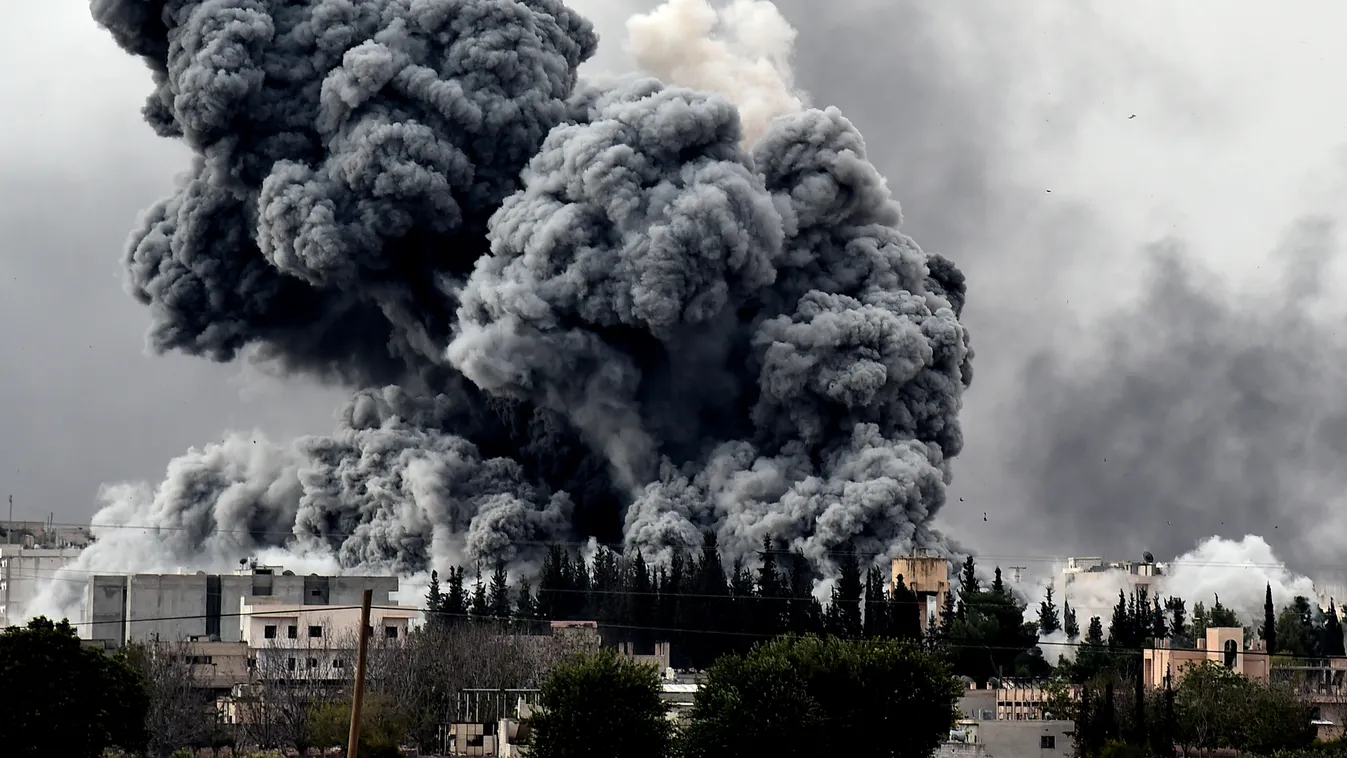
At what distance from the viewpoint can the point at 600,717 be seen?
193 ft

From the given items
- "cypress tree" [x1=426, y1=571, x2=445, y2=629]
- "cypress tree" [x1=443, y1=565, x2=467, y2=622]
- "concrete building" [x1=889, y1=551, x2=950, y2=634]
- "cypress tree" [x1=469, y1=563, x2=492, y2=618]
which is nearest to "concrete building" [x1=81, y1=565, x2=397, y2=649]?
"cypress tree" [x1=426, y1=571, x2=445, y2=629]

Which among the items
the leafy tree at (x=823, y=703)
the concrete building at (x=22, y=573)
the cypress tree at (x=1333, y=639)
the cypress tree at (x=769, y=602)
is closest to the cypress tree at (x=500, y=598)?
the cypress tree at (x=769, y=602)

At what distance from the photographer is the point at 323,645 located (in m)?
81.4

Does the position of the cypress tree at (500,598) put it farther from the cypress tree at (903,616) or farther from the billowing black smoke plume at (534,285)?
the cypress tree at (903,616)

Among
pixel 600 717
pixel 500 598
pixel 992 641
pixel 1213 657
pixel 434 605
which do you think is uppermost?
pixel 500 598

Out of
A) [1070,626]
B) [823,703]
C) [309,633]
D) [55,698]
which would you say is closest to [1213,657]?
[1070,626]

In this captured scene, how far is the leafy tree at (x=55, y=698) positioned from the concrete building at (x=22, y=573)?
48.3m

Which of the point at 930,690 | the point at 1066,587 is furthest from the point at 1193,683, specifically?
the point at 1066,587

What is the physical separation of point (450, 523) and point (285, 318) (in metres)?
11.5

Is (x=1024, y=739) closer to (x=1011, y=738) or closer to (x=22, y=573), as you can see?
(x=1011, y=738)

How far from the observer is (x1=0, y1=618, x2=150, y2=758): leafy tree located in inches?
2181

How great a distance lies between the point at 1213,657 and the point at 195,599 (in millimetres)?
34096

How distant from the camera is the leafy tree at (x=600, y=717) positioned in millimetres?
58594

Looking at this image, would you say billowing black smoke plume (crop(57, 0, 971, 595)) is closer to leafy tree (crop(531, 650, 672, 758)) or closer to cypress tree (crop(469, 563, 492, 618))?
cypress tree (crop(469, 563, 492, 618))
